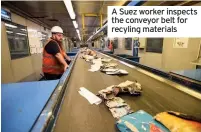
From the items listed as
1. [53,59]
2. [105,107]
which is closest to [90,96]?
[105,107]

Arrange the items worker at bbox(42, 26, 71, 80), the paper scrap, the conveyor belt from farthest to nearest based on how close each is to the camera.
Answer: worker at bbox(42, 26, 71, 80) < the paper scrap < the conveyor belt

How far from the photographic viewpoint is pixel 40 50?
6688 millimetres

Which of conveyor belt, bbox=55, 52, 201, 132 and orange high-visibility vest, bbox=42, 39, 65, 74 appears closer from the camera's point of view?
conveyor belt, bbox=55, 52, 201, 132

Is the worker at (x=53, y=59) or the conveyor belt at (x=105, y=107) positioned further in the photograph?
the worker at (x=53, y=59)

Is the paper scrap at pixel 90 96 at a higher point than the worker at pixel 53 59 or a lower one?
lower

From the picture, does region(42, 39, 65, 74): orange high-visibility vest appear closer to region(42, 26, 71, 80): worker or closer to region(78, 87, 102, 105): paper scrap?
region(42, 26, 71, 80): worker

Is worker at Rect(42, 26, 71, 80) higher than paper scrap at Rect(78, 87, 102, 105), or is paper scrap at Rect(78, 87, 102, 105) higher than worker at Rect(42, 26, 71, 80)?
worker at Rect(42, 26, 71, 80)

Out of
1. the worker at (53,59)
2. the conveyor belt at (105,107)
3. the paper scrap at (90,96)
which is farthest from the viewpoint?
the worker at (53,59)

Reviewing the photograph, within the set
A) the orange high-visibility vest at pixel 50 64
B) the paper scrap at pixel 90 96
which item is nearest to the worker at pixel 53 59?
the orange high-visibility vest at pixel 50 64

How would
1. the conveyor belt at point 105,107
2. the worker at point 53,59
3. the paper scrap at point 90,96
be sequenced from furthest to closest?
the worker at point 53,59 < the paper scrap at point 90,96 < the conveyor belt at point 105,107

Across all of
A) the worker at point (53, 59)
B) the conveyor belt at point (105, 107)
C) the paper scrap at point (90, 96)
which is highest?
the worker at point (53, 59)

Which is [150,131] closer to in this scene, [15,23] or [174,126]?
[174,126]

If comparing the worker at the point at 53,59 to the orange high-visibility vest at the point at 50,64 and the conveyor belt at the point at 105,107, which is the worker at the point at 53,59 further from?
the conveyor belt at the point at 105,107

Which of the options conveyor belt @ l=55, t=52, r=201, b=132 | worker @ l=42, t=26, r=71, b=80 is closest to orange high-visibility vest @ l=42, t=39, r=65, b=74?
worker @ l=42, t=26, r=71, b=80
